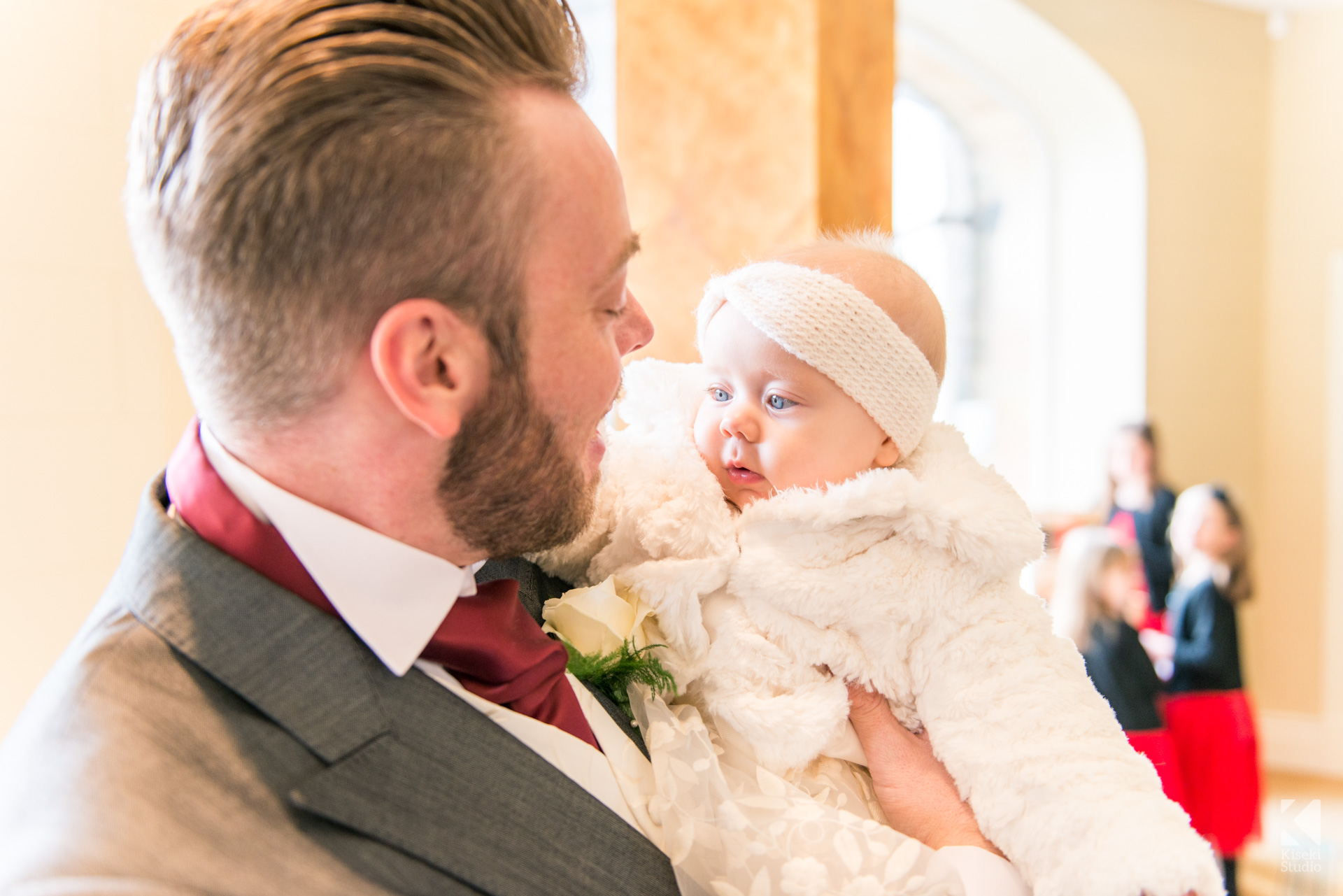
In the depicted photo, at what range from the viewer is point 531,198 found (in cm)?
94

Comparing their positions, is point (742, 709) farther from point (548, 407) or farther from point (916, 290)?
point (916, 290)

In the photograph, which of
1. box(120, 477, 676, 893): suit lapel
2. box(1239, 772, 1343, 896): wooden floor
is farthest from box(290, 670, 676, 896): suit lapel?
box(1239, 772, 1343, 896): wooden floor

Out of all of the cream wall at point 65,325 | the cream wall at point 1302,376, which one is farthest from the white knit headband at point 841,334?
the cream wall at point 1302,376

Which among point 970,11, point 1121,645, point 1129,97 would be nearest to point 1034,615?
point 1121,645

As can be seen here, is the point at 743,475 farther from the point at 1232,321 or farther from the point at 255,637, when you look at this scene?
the point at 1232,321

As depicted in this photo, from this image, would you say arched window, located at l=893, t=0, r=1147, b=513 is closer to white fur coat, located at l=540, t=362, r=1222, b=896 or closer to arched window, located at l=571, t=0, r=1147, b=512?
arched window, located at l=571, t=0, r=1147, b=512

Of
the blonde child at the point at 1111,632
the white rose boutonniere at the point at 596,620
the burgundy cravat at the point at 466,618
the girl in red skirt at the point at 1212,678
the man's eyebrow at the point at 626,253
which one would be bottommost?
the girl in red skirt at the point at 1212,678

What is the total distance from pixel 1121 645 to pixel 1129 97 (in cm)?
327

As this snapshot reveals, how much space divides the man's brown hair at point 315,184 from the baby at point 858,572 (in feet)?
1.33

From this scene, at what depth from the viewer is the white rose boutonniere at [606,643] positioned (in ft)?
3.64

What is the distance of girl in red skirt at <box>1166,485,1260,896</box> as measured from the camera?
337 cm

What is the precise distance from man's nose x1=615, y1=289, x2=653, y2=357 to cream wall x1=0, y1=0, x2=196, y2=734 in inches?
45.8

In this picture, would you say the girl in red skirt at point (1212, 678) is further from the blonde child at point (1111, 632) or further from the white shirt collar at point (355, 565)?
the white shirt collar at point (355, 565)

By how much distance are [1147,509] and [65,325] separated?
14.9ft
